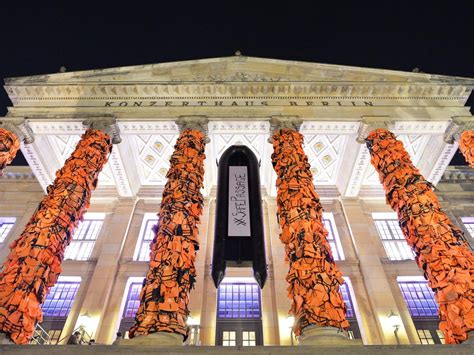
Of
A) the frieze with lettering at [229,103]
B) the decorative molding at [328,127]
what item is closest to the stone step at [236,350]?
the decorative molding at [328,127]

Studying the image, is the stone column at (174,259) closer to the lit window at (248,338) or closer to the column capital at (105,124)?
the column capital at (105,124)

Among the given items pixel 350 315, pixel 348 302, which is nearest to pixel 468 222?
pixel 348 302

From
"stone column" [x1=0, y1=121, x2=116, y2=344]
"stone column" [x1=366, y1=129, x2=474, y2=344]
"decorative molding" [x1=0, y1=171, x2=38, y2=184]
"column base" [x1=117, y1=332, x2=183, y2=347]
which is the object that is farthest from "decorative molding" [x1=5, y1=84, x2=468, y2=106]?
"column base" [x1=117, y1=332, x2=183, y2=347]

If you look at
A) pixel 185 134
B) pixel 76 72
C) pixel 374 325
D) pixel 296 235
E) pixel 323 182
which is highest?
pixel 76 72

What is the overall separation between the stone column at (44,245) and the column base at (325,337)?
24.1ft

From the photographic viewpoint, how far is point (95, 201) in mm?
20047

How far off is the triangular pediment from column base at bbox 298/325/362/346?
40.4ft

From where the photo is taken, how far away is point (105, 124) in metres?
15.5

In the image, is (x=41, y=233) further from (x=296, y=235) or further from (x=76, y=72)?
(x=76, y=72)

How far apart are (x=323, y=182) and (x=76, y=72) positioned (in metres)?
15.1

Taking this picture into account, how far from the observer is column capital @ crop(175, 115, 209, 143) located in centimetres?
1544

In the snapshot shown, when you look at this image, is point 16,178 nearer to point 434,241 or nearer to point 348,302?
point 348,302

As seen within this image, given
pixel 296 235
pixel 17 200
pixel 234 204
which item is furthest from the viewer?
pixel 17 200

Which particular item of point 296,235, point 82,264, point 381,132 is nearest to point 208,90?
point 381,132
